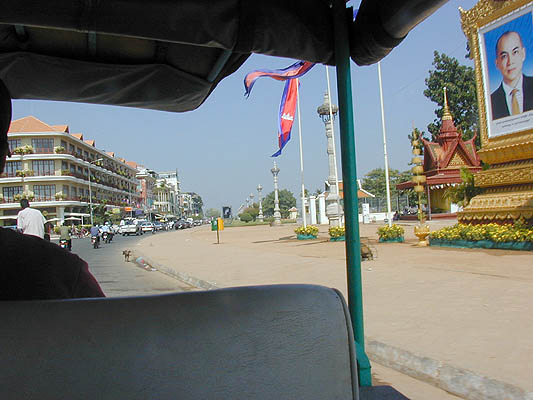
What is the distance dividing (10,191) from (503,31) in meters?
53.2

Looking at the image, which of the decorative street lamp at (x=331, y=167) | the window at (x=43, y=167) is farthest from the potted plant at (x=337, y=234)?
the window at (x=43, y=167)

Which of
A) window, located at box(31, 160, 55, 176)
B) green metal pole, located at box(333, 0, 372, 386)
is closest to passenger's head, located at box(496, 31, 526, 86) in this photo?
green metal pole, located at box(333, 0, 372, 386)

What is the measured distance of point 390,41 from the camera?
1767 millimetres

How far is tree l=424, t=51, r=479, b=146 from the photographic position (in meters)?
42.1

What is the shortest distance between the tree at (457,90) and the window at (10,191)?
44794 millimetres

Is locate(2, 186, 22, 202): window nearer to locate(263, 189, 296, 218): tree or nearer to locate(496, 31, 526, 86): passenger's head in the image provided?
locate(496, 31, 526, 86): passenger's head

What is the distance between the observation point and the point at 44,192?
54844 mm

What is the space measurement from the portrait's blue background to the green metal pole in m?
10.4

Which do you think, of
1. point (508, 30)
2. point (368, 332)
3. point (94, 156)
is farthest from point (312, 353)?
point (94, 156)

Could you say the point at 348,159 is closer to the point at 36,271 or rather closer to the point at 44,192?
the point at 36,271

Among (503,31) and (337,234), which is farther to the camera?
(337,234)

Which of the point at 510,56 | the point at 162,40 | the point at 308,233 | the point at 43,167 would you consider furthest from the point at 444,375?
the point at 43,167

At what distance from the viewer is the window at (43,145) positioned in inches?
2029

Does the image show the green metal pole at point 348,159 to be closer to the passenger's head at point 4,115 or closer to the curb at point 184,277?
the passenger's head at point 4,115
